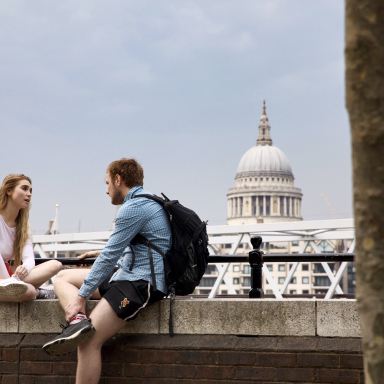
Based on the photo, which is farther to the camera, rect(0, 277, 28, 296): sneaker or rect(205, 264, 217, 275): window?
rect(205, 264, 217, 275): window

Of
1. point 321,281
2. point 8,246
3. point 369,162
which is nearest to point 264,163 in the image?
point 321,281

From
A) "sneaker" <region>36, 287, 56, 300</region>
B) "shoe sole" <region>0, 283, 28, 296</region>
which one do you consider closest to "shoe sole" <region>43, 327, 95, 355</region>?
"shoe sole" <region>0, 283, 28, 296</region>

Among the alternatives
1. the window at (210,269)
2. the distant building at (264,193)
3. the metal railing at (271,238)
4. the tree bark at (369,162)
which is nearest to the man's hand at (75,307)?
the tree bark at (369,162)

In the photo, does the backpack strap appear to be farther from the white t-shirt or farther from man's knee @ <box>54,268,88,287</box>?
the white t-shirt

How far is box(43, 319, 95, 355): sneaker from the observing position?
5.66 metres

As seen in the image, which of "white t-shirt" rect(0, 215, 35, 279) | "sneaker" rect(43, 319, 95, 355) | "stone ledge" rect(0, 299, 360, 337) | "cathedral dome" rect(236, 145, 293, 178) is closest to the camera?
"sneaker" rect(43, 319, 95, 355)

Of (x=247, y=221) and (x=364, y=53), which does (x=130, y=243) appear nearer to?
(x=364, y=53)

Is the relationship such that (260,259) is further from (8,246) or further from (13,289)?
(8,246)

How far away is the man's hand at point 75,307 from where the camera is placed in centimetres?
582

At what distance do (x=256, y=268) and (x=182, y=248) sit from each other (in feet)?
2.23

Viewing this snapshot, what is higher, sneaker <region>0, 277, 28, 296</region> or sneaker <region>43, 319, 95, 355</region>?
sneaker <region>0, 277, 28, 296</region>

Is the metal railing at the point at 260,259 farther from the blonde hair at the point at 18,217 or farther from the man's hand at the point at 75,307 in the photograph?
the blonde hair at the point at 18,217

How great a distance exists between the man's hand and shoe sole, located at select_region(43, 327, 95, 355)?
6.5 inches

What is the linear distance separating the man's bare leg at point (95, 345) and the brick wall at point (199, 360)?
53cm
